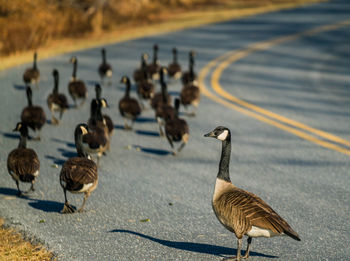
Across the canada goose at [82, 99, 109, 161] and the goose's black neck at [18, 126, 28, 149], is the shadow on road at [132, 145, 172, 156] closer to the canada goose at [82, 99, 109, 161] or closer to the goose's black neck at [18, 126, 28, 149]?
the canada goose at [82, 99, 109, 161]

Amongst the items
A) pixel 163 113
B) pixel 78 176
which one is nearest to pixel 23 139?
pixel 78 176

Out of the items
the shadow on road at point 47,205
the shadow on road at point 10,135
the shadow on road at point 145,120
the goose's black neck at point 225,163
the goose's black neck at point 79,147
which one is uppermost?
the goose's black neck at point 225,163

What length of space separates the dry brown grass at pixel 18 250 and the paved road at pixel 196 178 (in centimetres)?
18

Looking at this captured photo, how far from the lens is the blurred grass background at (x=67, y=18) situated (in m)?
23.2

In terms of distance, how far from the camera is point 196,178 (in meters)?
8.96

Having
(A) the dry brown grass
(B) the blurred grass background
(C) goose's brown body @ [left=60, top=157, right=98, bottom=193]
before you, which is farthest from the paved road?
(B) the blurred grass background

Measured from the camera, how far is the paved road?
21.2 ft

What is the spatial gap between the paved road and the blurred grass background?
5359 mm

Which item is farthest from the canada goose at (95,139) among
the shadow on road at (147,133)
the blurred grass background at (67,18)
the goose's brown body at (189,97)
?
the blurred grass background at (67,18)

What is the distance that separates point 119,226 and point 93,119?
340cm

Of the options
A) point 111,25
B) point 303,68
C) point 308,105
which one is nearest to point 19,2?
point 111,25

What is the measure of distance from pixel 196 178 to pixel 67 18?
70.4 feet

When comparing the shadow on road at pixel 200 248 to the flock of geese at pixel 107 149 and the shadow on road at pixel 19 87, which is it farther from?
the shadow on road at pixel 19 87

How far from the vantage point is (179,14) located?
35.9m
